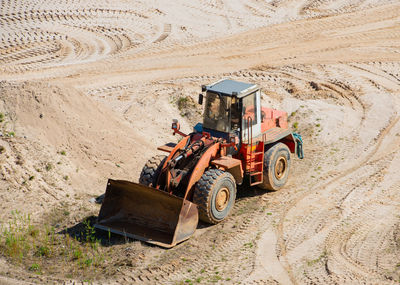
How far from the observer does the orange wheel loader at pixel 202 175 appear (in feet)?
37.3

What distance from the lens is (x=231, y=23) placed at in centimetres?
2573

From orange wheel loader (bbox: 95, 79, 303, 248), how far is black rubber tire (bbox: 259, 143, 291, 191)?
0.02 metres

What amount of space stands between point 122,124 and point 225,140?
403cm

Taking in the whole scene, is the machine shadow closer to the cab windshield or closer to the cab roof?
the cab windshield

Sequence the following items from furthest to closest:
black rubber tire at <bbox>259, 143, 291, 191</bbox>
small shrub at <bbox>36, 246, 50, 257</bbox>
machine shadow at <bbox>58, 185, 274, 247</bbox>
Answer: black rubber tire at <bbox>259, 143, 291, 191</bbox>
machine shadow at <bbox>58, 185, 274, 247</bbox>
small shrub at <bbox>36, 246, 50, 257</bbox>

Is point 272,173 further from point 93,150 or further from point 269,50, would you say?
point 269,50

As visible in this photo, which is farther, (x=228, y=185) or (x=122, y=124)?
(x=122, y=124)

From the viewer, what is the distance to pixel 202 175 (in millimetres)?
11805

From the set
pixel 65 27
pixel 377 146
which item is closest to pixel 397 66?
pixel 377 146

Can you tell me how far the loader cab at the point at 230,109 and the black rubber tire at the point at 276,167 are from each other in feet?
2.78

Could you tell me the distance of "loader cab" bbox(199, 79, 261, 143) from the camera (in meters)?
12.4

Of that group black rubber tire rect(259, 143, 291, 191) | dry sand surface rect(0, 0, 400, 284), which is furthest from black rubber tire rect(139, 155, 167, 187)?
black rubber tire rect(259, 143, 291, 191)

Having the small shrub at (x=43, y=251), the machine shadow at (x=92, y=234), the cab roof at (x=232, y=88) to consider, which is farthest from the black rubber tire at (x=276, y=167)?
the small shrub at (x=43, y=251)

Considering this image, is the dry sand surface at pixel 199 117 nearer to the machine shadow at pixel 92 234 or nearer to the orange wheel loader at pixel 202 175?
the machine shadow at pixel 92 234
